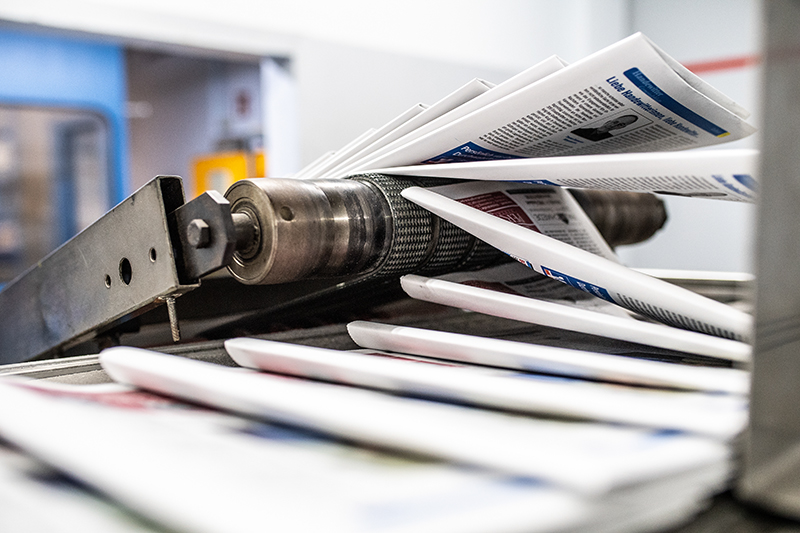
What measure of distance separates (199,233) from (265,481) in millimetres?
204

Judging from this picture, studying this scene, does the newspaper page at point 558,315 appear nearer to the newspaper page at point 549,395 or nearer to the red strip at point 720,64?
the newspaper page at point 549,395

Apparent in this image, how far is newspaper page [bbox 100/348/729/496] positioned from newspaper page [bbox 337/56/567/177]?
23 centimetres

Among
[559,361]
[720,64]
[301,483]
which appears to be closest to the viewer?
[301,483]

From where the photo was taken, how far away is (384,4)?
8.90ft

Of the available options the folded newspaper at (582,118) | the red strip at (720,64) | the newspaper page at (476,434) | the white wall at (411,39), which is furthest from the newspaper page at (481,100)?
the red strip at (720,64)

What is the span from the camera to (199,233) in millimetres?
359

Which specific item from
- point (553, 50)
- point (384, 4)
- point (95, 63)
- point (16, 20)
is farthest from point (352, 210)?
point (553, 50)

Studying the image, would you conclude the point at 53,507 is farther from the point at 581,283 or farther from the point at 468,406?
the point at 581,283

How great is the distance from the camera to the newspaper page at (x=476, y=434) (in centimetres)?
18

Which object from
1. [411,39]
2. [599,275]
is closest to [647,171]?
[599,275]

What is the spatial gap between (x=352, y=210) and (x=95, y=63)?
2290mm

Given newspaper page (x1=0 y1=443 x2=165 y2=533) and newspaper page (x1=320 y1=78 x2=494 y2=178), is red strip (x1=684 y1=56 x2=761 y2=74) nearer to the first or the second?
newspaper page (x1=320 y1=78 x2=494 y2=178)

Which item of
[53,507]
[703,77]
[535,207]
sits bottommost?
[53,507]

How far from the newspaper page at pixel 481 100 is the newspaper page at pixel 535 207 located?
0.14ft
